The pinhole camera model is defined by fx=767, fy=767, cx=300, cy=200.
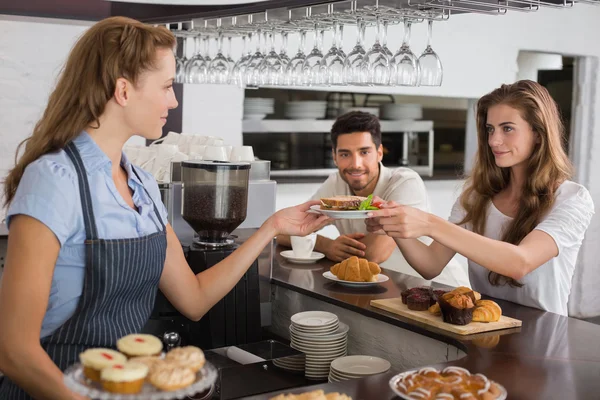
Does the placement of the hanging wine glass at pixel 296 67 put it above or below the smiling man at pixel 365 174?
above

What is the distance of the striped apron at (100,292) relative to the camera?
Answer: 1.89 m

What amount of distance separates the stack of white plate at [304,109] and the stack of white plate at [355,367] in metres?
3.37

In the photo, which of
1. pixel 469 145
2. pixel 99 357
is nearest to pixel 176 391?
pixel 99 357

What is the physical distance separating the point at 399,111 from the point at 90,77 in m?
4.47

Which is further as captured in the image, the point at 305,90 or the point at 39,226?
the point at 305,90

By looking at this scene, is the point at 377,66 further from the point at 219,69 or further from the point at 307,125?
the point at 307,125

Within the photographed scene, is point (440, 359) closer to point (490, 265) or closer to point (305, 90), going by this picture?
point (490, 265)

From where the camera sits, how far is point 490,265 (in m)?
2.67

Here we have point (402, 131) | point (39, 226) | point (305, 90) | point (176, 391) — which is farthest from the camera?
point (402, 131)

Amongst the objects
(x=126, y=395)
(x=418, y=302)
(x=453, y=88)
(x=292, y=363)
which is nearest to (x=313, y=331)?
(x=292, y=363)

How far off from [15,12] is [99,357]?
140 inches

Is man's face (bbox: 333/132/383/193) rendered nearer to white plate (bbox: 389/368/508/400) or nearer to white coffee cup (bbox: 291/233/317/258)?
white coffee cup (bbox: 291/233/317/258)

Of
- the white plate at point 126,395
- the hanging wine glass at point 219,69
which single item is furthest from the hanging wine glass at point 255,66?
the white plate at point 126,395

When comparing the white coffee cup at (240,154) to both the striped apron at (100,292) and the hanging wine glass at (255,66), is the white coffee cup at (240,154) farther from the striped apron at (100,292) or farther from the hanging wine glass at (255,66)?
the striped apron at (100,292)
